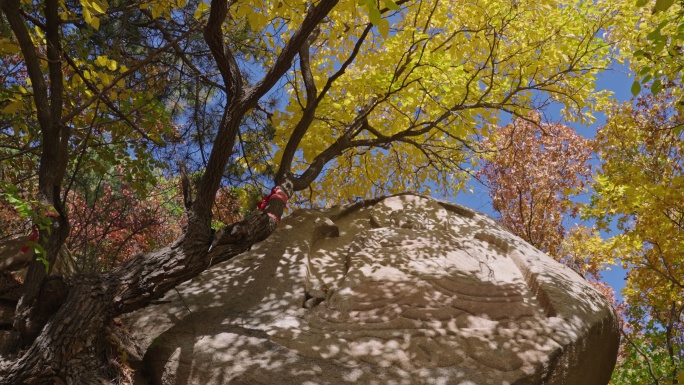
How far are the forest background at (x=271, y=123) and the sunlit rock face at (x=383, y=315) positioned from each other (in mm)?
405

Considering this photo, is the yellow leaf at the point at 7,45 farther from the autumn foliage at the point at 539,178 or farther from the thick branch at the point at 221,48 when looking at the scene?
the autumn foliage at the point at 539,178

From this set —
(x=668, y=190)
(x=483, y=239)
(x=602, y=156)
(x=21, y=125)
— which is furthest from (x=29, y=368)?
(x=602, y=156)

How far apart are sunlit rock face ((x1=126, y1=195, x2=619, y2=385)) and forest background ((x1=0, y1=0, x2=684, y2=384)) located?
1.33ft

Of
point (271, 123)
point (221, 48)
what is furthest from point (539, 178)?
point (221, 48)

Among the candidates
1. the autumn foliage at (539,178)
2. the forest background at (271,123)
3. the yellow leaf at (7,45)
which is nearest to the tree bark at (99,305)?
the forest background at (271,123)

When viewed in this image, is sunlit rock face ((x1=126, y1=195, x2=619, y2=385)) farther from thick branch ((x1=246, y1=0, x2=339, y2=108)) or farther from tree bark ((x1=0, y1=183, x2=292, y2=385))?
thick branch ((x1=246, y1=0, x2=339, y2=108))

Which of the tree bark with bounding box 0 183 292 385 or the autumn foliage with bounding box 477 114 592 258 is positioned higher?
the autumn foliage with bounding box 477 114 592 258

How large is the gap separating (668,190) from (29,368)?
22.5 feet

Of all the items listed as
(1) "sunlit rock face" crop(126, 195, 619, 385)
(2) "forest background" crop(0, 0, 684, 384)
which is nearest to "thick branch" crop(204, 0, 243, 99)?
(2) "forest background" crop(0, 0, 684, 384)

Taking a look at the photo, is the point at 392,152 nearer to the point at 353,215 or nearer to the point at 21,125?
the point at 353,215

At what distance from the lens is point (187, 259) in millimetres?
3830

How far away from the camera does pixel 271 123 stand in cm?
662

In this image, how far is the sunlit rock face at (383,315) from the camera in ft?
10.9

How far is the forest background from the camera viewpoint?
3.53m
